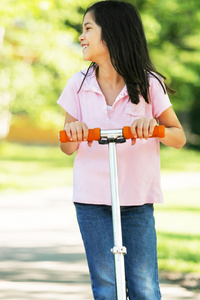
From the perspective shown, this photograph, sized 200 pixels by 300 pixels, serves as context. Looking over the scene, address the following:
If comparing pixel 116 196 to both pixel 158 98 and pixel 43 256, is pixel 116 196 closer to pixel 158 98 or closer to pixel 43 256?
pixel 158 98

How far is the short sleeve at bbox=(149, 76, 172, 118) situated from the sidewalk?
236 centimetres

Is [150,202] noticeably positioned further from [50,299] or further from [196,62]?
[196,62]

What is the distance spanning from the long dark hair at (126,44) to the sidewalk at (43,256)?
2421 mm

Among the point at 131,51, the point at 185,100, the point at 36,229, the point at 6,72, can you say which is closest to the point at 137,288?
the point at 131,51

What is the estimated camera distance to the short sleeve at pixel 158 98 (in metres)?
3.32

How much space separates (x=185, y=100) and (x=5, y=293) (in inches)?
863

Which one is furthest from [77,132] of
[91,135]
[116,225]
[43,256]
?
[43,256]

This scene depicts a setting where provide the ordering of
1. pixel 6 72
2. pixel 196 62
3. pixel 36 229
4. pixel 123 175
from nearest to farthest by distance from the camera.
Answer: pixel 123 175, pixel 36 229, pixel 6 72, pixel 196 62

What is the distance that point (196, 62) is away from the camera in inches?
952

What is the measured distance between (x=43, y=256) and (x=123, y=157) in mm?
3865

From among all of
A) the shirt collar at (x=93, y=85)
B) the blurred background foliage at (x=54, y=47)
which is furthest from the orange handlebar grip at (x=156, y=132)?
the blurred background foliage at (x=54, y=47)

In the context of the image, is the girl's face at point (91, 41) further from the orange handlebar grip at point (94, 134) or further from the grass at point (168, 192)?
the grass at point (168, 192)

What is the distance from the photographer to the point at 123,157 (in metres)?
3.33

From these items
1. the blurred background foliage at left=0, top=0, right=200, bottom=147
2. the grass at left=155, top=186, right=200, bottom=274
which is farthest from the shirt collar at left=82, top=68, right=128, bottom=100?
the blurred background foliage at left=0, top=0, right=200, bottom=147
